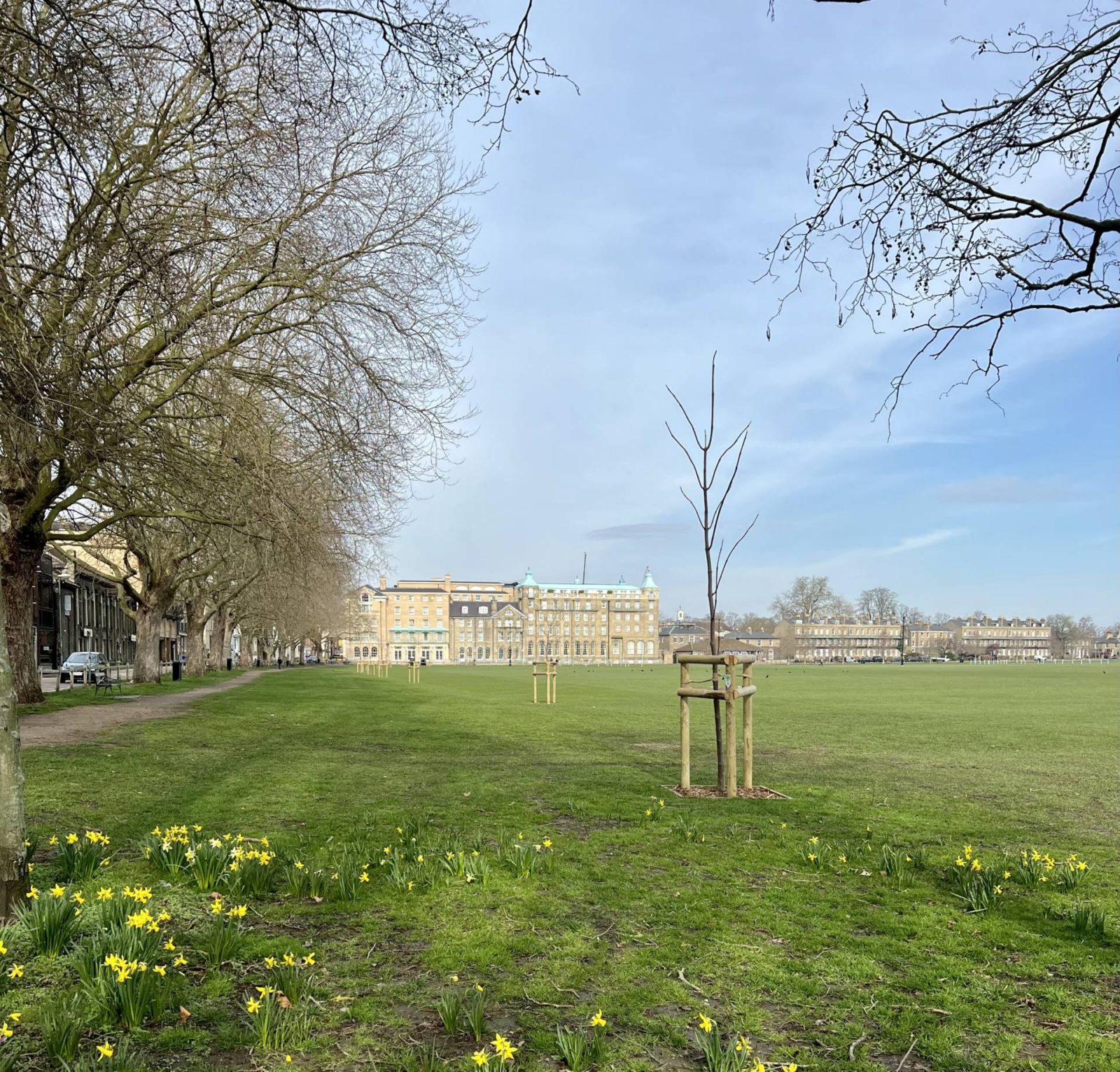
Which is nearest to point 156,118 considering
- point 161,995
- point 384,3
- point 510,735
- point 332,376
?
point 332,376

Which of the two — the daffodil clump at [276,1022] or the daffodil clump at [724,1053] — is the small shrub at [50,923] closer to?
the daffodil clump at [276,1022]

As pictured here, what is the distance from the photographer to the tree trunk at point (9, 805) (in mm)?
5254

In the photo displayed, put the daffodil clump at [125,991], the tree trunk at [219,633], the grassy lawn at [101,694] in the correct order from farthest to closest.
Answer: the tree trunk at [219,633] < the grassy lawn at [101,694] < the daffodil clump at [125,991]

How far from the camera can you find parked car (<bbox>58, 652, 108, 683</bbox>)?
4097 centimetres

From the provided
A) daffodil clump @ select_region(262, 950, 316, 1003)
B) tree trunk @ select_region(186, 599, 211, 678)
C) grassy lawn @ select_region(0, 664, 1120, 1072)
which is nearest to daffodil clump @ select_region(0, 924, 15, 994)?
grassy lawn @ select_region(0, 664, 1120, 1072)

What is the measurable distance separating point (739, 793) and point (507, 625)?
174664 millimetres

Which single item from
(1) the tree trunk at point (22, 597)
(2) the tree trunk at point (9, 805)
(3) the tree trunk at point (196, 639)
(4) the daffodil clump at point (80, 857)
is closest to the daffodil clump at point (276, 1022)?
(2) the tree trunk at point (9, 805)

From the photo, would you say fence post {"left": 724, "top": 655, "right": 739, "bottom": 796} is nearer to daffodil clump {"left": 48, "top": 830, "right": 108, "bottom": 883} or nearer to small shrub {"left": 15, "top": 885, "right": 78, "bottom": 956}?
daffodil clump {"left": 48, "top": 830, "right": 108, "bottom": 883}

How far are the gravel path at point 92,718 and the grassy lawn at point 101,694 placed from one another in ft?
1.64

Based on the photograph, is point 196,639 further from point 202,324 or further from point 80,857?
point 80,857

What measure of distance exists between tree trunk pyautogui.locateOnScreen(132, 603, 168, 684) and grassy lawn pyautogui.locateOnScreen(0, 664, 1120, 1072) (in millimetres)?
20960

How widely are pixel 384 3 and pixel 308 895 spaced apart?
5579mm

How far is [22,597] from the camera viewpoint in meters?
21.5

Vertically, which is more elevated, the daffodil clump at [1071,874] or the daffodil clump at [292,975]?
the daffodil clump at [292,975]
